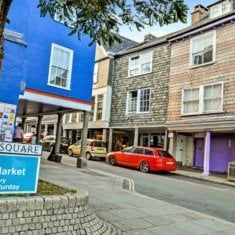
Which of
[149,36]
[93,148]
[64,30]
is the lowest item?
[93,148]

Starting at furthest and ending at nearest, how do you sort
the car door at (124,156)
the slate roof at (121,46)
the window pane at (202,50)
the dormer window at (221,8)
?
1. the slate roof at (121,46)
2. the dormer window at (221,8)
3. the car door at (124,156)
4. the window pane at (202,50)

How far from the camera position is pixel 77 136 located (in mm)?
37219

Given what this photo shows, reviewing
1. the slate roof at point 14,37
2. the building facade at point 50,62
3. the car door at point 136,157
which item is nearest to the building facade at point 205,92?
the car door at point 136,157

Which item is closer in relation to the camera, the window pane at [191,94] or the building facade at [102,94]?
the window pane at [191,94]

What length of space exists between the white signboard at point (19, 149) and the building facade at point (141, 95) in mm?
19833

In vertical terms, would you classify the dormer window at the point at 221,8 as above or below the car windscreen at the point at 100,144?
above

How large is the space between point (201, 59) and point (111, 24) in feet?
55.9

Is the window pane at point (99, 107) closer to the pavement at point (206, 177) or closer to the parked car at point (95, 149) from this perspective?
the parked car at point (95, 149)

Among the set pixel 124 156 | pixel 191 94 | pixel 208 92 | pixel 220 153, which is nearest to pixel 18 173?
pixel 124 156

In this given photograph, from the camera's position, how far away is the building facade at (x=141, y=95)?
2750cm

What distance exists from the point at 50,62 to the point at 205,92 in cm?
974

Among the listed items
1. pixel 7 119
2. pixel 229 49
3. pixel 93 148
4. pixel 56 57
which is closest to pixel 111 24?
pixel 7 119

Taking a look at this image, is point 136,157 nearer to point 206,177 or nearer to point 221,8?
point 206,177

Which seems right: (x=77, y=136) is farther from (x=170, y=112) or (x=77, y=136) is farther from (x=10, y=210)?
(x=10, y=210)
